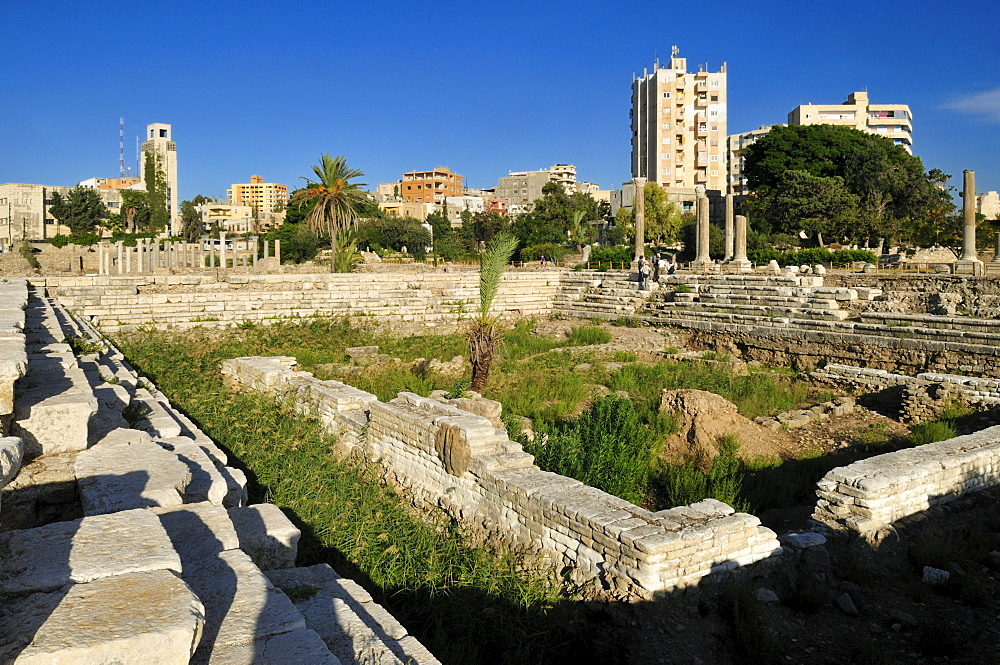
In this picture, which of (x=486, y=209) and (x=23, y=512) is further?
(x=486, y=209)

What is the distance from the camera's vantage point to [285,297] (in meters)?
18.7

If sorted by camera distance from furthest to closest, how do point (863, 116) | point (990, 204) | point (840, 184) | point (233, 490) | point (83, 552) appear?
1. point (863, 116)
2. point (990, 204)
3. point (840, 184)
4. point (233, 490)
5. point (83, 552)

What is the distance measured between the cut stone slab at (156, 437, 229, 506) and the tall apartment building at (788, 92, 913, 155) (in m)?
97.4

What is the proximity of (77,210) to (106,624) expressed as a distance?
79202 millimetres

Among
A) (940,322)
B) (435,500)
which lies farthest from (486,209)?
(435,500)

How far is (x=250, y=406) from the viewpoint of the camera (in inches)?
376

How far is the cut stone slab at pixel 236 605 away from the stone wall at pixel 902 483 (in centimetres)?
503

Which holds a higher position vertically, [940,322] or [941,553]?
[940,322]

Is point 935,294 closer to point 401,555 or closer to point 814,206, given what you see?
point 401,555

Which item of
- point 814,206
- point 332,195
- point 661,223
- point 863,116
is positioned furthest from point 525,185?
point 332,195

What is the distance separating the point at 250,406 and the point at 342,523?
4.35 meters

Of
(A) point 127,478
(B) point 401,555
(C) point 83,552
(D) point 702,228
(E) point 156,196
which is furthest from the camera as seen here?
(E) point 156,196

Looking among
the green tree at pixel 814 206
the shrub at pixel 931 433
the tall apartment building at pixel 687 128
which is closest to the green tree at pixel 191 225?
the tall apartment building at pixel 687 128

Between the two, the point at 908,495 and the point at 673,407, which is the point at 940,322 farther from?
the point at 908,495
